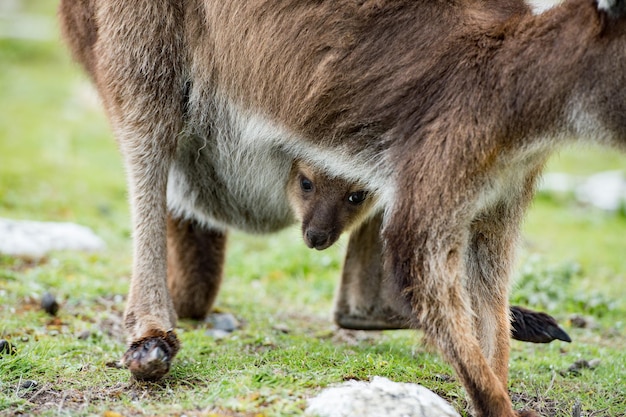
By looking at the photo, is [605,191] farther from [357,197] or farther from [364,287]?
[357,197]

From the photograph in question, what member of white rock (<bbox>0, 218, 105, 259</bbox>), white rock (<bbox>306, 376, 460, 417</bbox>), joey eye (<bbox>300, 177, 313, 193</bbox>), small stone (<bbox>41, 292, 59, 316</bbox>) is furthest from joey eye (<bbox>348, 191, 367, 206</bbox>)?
white rock (<bbox>0, 218, 105, 259</bbox>)

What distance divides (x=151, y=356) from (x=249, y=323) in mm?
1901

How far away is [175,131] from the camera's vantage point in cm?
496

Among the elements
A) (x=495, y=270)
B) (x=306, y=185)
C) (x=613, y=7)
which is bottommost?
(x=495, y=270)

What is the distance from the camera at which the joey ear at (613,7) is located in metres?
3.57

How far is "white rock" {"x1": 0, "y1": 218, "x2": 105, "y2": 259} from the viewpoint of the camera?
686 cm

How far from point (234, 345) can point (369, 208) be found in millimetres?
1190

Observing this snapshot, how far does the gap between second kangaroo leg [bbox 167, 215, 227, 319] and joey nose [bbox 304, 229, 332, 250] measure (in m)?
1.28

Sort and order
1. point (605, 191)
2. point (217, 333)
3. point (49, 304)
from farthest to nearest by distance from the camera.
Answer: point (605, 191), point (217, 333), point (49, 304)

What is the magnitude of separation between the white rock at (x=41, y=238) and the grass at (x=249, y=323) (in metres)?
0.14

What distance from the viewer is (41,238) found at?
7074mm

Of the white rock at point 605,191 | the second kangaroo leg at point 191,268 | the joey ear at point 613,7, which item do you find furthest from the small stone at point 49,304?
the white rock at point 605,191

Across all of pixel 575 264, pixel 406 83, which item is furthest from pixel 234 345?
pixel 575 264

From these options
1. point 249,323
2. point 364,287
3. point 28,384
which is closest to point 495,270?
point 364,287
